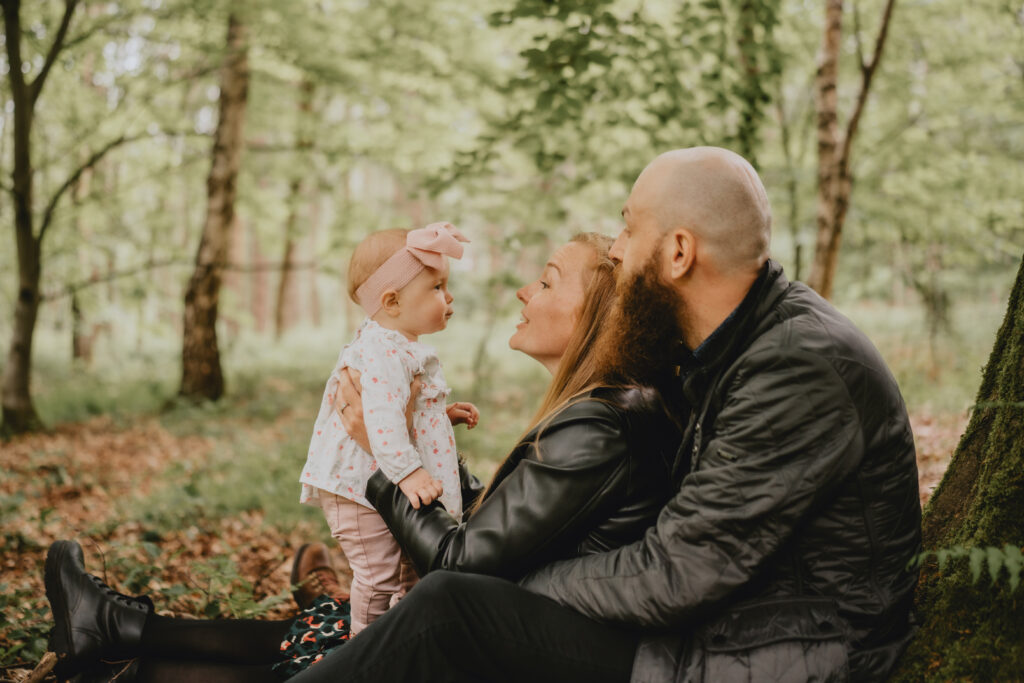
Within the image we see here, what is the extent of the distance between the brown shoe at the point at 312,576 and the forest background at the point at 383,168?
0.18 metres

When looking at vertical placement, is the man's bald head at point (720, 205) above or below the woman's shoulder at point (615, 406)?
above

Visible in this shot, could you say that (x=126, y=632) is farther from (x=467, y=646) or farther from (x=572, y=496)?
(x=572, y=496)

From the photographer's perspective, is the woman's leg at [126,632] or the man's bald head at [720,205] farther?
the woman's leg at [126,632]

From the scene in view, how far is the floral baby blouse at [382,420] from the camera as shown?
283cm

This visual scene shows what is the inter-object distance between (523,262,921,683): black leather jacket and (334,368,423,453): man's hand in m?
1.22

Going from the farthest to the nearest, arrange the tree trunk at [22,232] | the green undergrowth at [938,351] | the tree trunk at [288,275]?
the tree trunk at [288,275] → the tree trunk at [22,232] → the green undergrowth at [938,351]

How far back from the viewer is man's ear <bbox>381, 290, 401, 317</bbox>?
305 cm

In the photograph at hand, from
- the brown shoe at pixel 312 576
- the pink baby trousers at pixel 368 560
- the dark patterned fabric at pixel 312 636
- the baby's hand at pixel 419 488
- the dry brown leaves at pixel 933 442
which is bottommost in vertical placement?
the brown shoe at pixel 312 576

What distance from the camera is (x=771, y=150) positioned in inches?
455

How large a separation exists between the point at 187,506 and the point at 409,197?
12.0 ft

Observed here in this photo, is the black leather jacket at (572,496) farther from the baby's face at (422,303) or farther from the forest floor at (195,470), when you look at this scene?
the forest floor at (195,470)

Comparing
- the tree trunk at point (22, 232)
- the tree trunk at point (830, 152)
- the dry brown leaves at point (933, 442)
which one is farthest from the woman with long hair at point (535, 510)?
the tree trunk at point (22, 232)

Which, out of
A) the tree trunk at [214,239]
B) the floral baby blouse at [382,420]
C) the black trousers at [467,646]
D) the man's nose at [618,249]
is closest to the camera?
the black trousers at [467,646]

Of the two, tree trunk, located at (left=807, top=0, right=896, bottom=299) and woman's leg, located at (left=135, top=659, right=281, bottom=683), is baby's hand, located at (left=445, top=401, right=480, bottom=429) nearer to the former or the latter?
woman's leg, located at (left=135, top=659, right=281, bottom=683)
